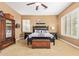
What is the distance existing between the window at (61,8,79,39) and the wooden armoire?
2.16 m

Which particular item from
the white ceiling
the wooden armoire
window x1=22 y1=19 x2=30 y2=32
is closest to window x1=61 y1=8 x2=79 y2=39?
the white ceiling

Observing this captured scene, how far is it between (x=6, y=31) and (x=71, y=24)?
2.68 meters

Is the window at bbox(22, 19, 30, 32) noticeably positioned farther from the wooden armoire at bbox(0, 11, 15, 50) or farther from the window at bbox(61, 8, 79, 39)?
the window at bbox(61, 8, 79, 39)

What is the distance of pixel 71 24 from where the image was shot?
5492mm

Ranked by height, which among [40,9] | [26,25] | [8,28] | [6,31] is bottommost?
[6,31]

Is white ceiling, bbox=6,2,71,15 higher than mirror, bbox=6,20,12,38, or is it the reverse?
white ceiling, bbox=6,2,71,15

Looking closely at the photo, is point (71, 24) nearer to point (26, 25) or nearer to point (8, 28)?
point (26, 25)

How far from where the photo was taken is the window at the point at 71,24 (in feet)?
16.9

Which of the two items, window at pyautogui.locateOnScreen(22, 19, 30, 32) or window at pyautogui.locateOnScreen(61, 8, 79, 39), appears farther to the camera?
window at pyautogui.locateOnScreen(22, 19, 30, 32)

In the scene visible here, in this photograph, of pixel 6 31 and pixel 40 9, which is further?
pixel 40 9

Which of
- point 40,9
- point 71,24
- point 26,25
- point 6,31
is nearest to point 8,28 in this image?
point 6,31

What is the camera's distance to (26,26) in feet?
18.0

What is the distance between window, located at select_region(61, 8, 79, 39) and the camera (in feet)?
16.9

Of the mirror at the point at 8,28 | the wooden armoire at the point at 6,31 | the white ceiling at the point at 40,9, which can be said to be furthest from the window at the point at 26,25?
the mirror at the point at 8,28
